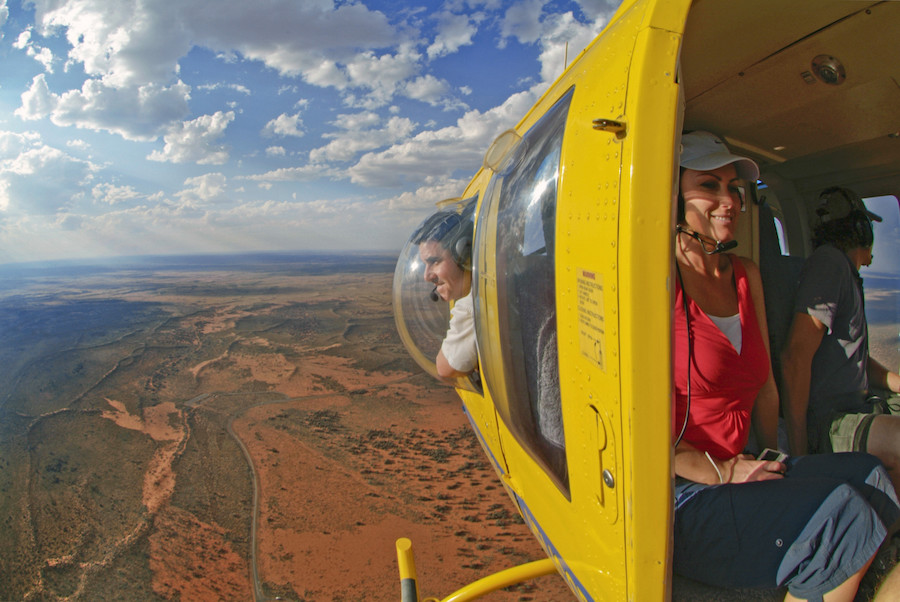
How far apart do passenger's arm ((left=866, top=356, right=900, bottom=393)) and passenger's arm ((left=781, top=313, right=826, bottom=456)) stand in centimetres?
88

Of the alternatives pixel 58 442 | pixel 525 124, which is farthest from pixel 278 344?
pixel 525 124

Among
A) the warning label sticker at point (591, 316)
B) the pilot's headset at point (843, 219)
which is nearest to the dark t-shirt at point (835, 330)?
the pilot's headset at point (843, 219)

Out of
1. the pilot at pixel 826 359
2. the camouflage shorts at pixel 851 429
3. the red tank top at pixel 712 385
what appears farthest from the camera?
the pilot at pixel 826 359

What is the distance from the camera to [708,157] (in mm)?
1767

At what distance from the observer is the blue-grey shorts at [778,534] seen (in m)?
1.39

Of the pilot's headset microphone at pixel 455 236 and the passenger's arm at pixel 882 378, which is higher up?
the pilot's headset microphone at pixel 455 236

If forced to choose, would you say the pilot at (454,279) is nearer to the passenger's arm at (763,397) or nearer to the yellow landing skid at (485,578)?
the yellow landing skid at (485,578)

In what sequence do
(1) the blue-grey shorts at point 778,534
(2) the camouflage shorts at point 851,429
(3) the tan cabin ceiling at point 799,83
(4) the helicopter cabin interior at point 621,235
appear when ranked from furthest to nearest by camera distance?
(2) the camouflage shorts at point 851,429 < (3) the tan cabin ceiling at point 799,83 < (1) the blue-grey shorts at point 778,534 < (4) the helicopter cabin interior at point 621,235

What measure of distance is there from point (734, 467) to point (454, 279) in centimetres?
170

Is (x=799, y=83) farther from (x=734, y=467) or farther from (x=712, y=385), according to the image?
(x=734, y=467)

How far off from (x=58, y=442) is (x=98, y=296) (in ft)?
152

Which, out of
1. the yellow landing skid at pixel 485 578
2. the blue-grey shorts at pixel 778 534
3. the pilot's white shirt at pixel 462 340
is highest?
the pilot's white shirt at pixel 462 340

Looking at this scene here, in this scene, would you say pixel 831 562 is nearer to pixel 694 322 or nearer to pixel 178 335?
pixel 694 322

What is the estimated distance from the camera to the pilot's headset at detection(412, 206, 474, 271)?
2.77m
